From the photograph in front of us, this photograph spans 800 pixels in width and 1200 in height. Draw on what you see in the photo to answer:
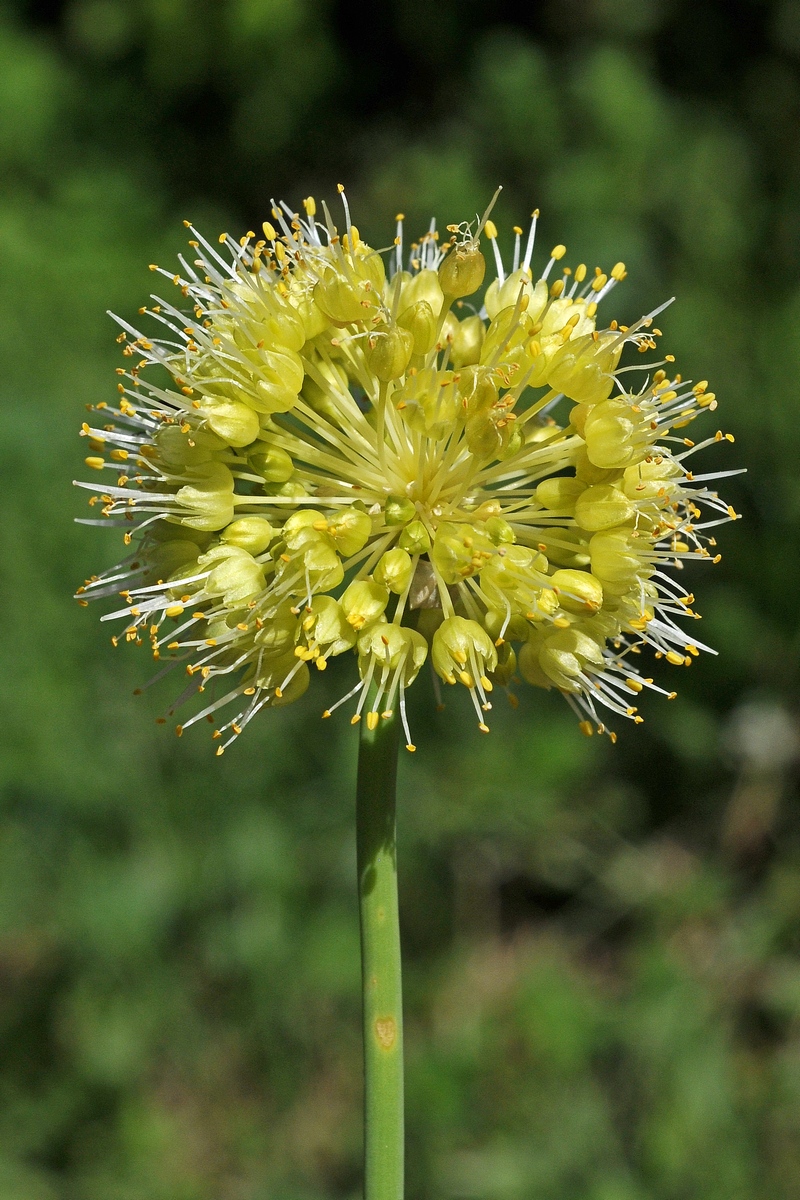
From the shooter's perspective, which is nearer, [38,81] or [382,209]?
[382,209]

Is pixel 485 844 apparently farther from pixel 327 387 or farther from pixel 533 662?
pixel 327 387

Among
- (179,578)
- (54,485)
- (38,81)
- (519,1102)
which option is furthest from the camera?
(38,81)

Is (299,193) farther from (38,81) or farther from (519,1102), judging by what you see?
(519,1102)

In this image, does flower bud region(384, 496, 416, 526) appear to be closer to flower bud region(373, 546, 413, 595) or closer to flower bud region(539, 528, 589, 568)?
flower bud region(373, 546, 413, 595)

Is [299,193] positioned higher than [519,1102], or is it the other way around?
[299,193]

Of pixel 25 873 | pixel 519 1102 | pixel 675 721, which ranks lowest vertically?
pixel 519 1102

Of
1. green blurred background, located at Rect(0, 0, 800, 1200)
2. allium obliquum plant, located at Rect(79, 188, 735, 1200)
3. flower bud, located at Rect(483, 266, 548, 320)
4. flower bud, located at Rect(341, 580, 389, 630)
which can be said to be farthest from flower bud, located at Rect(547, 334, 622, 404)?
green blurred background, located at Rect(0, 0, 800, 1200)

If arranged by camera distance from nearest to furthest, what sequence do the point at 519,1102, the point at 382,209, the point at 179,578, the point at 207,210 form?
1. the point at 179,578
2. the point at 519,1102
3. the point at 382,209
4. the point at 207,210

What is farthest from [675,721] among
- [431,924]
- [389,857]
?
[389,857]
